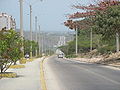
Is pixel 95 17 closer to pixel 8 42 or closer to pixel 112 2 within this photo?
pixel 112 2

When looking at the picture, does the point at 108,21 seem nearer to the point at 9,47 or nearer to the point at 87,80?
the point at 9,47

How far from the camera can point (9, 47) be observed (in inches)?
964

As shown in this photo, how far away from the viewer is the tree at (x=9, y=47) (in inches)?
925

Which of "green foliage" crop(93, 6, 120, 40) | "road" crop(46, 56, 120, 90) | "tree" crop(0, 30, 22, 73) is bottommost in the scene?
"road" crop(46, 56, 120, 90)

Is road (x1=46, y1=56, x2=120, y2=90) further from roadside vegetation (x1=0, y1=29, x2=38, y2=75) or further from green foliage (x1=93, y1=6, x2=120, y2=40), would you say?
green foliage (x1=93, y1=6, x2=120, y2=40)

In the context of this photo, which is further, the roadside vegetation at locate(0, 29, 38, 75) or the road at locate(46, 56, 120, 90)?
the roadside vegetation at locate(0, 29, 38, 75)

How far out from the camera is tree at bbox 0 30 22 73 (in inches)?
925

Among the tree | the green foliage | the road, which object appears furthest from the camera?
the green foliage

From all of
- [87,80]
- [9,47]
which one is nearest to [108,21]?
[9,47]

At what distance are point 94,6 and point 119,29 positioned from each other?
525 cm

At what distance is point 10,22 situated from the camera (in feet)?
299

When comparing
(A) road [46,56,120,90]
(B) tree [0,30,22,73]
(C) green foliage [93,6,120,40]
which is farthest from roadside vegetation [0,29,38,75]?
(C) green foliage [93,6,120,40]

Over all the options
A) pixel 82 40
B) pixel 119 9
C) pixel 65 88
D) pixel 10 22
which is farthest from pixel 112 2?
pixel 82 40

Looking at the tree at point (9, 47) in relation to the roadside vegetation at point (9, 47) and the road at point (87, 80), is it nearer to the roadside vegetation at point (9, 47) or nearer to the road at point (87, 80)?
the roadside vegetation at point (9, 47)
